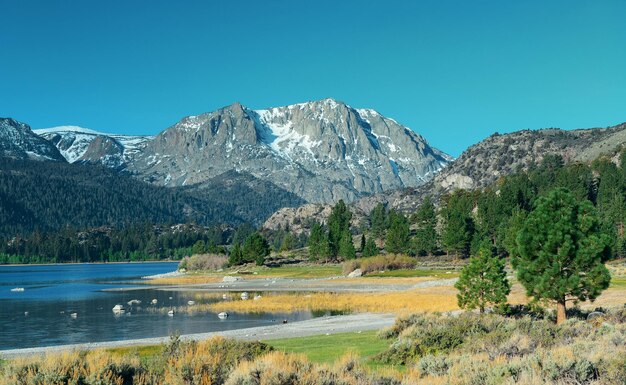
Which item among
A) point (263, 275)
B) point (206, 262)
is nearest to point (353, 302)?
point (263, 275)

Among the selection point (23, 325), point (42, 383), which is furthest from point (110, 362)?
point (23, 325)

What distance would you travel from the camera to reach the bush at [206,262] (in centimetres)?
15588

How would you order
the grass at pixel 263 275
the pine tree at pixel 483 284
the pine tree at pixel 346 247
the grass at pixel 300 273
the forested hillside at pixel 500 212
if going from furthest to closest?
the pine tree at pixel 346 247, the forested hillside at pixel 500 212, the grass at pixel 263 275, the grass at pixel 300 273, the pine tree at pixel 483 284

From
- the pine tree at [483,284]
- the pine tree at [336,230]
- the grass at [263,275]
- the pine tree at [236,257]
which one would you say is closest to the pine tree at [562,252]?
the pine tree at [483,284]

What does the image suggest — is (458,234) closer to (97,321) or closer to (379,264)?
(379,264)

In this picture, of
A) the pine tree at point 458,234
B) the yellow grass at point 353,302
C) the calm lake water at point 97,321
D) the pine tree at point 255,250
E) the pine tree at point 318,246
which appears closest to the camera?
the calm lake water at point 97,321

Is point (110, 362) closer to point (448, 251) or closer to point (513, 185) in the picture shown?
point (448, 251)

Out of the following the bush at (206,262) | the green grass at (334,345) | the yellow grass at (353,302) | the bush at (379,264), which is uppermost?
the bush at (206,262)

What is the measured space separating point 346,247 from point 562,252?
104 metres

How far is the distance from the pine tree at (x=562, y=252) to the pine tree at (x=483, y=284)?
3188 millimetres

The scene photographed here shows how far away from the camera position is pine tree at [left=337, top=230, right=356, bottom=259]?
13512 centimetres

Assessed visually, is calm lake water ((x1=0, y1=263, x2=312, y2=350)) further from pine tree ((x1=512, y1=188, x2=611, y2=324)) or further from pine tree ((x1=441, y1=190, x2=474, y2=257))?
pine tree ((x1=441, y1=190, x2=474, y2=257))

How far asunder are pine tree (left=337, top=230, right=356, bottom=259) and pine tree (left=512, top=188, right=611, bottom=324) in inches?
3935

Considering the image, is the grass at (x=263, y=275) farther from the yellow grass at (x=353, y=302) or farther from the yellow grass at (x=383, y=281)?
the yellow grass at (x=353, y=302)
